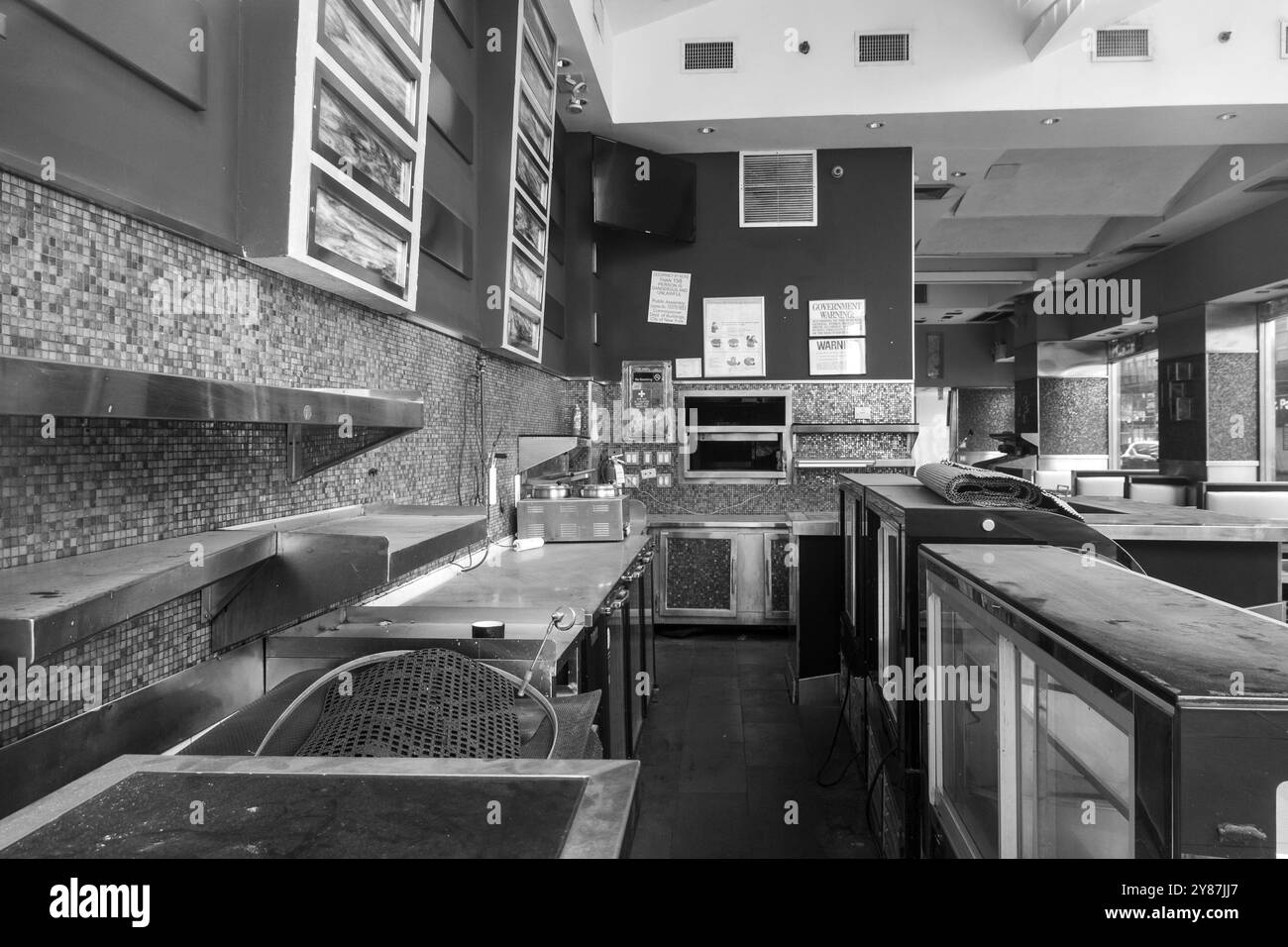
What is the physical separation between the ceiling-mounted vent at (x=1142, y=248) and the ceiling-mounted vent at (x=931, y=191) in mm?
2226

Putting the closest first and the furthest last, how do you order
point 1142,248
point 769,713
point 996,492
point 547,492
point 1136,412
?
→ 1. point 996,492
2. point 547,492
3. point 769,713
4. point 1142,248
5. point 1136,412

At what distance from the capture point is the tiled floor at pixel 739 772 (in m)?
2.75

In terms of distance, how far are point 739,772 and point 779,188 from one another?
4011 millimetres

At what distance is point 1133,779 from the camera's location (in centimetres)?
84

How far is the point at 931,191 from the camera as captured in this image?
621 cm

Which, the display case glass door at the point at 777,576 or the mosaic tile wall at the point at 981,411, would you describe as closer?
the display case glass door at the point at 777,576

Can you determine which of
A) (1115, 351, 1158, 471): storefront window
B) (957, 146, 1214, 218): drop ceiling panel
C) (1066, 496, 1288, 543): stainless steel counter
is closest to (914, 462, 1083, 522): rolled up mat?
(1066, 496, 1288, 543): stainless steel counter

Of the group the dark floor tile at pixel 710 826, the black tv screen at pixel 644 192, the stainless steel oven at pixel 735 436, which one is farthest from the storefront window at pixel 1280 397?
the dark floor tile at pixel 710 826

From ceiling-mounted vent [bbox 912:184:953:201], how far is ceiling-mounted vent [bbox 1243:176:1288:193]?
2.08 m

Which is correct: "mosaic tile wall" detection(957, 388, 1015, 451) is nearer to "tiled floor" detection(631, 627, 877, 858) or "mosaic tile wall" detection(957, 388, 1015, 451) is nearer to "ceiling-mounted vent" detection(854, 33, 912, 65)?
"ceiling-mounted vent" detection(854, 33, 912, 65)

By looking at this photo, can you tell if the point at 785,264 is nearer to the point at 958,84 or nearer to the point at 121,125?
the point at 958,84

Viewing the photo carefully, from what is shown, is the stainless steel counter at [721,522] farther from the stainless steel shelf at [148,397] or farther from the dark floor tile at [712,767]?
the stainless steel shelf at [148,397]

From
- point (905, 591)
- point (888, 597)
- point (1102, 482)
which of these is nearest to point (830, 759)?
point (888, 597)

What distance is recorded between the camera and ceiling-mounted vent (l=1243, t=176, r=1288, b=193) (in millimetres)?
5482
